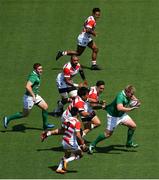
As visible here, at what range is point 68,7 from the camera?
32375 mm

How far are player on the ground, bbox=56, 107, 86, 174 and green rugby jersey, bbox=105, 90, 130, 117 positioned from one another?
1.53 metres

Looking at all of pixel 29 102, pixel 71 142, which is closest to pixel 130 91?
pixel 71 142

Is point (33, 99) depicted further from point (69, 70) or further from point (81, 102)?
point (81, 102)

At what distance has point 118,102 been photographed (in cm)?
2189

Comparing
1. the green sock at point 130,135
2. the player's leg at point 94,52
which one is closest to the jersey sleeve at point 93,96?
the green sock at point 130,135

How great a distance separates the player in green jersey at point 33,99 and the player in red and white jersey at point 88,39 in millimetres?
4315

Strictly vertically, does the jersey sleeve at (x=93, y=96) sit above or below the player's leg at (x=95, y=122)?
above

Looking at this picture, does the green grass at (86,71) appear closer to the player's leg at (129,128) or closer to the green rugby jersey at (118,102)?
the player's leg at (129,128)

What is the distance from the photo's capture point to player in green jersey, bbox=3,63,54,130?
2325 centimetres

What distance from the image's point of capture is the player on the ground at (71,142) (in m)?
20.8

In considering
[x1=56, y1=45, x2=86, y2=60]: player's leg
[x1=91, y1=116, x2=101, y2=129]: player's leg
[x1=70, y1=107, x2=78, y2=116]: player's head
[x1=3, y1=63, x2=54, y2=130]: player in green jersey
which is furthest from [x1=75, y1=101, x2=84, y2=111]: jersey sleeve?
[x1=56, y1=45, x2=86, y2=60]: player's leg

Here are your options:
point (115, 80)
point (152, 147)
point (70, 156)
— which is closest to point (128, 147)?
point (152, 147)

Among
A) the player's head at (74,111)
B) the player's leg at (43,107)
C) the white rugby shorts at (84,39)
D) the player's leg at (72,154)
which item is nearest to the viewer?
the player's leg at (72,154)

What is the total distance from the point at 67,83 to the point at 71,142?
391 cm
